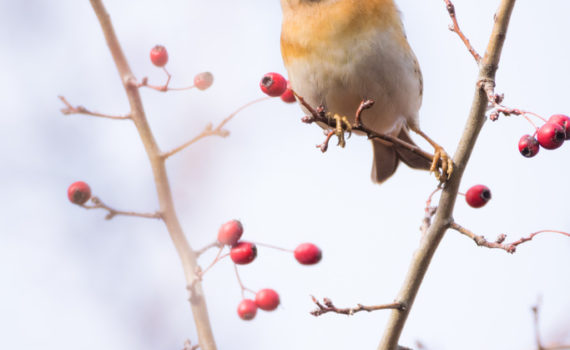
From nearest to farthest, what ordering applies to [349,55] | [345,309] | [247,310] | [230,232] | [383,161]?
1. [345,309]
2. [230,232]
3. [247,310]
4. [349,55]
5. [383,161]

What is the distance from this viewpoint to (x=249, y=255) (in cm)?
231

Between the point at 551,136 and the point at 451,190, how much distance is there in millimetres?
346

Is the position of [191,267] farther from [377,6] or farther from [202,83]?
[377,6]

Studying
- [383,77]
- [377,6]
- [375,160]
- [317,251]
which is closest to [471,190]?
[317,251]

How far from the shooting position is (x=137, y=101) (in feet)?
6.80

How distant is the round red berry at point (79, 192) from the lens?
232 cm

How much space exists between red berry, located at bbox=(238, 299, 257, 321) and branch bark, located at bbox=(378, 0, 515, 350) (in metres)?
0.90

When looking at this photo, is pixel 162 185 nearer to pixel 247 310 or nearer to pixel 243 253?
pixel 243 253

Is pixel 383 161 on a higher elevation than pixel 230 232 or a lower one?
higher

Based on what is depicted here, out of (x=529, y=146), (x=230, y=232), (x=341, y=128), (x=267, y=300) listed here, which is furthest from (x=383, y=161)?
(x=529, y=146)

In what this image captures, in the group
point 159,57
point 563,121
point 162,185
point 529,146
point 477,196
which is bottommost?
point 162,185

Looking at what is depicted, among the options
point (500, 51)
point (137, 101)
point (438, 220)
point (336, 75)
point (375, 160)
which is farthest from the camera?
point (375, 160)

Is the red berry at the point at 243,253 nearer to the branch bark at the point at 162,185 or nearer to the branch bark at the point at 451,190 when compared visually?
the branch bark at the point at 162,185

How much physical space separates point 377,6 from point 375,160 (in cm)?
129
